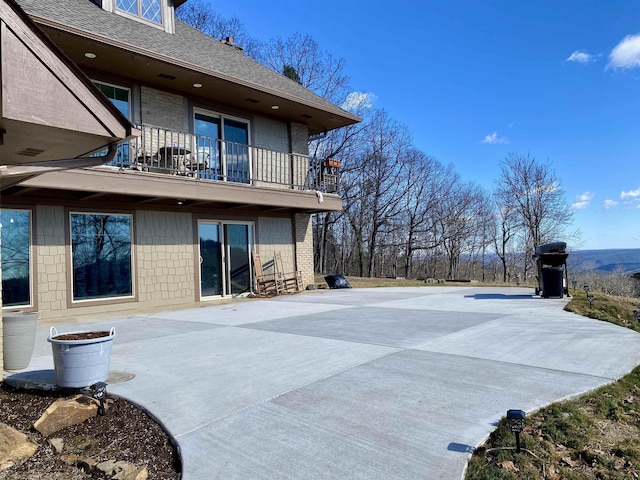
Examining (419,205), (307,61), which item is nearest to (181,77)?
(307,61)

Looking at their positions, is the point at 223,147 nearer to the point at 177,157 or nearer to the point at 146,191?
the point at 177,157

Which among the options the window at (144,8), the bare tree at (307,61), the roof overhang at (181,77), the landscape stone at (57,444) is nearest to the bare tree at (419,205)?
the bare tree at (307,61)

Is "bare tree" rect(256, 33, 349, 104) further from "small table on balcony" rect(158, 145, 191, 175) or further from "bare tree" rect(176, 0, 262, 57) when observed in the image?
"small table on balcony" rect(158, 145, 191, 175)

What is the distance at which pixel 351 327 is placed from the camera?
305 inches

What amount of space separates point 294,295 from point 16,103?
11.7 metres

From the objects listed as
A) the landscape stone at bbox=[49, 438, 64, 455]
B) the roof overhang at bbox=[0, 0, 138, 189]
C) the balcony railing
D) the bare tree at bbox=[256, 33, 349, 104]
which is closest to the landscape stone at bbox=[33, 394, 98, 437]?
the landscape stone at bbox=[49, 438, 64, 455]

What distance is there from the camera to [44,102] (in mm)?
2930

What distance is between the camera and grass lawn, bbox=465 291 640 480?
2.87 metres

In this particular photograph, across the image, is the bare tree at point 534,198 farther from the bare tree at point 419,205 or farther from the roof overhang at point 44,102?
the roof overhang at point 44,102

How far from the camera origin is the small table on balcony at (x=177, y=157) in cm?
1074

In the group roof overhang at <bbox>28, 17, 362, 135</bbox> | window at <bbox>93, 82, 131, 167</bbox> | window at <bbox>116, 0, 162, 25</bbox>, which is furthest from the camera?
window at <bbox>116, 0, 162, 25</bbox>

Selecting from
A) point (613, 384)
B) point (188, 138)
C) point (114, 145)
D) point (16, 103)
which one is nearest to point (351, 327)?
point (613, 384)

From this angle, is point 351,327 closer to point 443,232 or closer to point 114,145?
point 114,145

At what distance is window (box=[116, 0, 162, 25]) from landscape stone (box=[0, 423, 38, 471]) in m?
12.5
